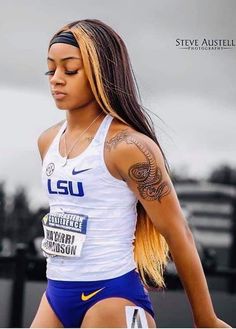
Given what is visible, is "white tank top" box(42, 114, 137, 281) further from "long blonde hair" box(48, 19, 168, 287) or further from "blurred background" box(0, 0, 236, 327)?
"blurred background" box(0, 0, 236, 327)

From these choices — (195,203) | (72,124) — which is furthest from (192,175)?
(72,124)

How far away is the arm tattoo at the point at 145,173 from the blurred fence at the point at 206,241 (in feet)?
4.94

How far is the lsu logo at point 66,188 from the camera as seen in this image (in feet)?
6.84

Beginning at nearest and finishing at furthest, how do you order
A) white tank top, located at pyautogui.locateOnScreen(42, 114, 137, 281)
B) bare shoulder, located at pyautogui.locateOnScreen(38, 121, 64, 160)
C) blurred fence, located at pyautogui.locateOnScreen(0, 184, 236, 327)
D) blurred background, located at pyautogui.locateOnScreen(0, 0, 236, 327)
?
white tank top, located at pyautogui.locateOnScreen(42, 114, 137, 281)
bare shoulder, located at pyautogui.locateOnScreen(38, 121, 64, 160)
blurred background, located at pyautogui.locateOnScreen(0, 0, 236, 327)
blurred fence, located at pyautogui.locateOnScreen(0, 184, 236, 327)

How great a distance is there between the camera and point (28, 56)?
357 cm

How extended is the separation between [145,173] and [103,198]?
5.3 inches

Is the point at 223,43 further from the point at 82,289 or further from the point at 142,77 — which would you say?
the point at 82,289

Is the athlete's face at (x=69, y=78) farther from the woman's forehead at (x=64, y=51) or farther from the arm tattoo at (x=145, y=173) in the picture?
the arm tattoo at (x=145, y=173)

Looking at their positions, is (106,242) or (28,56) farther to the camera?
(28,56)

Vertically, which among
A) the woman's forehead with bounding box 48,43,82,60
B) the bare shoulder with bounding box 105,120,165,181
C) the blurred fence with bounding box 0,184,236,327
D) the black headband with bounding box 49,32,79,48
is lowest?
the blurred fence with bounding box 0,184,236,327

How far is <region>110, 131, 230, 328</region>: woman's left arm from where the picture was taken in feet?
6.84

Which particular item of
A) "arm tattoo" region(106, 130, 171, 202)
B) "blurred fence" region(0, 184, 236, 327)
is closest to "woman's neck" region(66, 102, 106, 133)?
"arm tattoo" region(106, 130, 171, 202)

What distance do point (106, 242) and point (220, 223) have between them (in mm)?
1658
